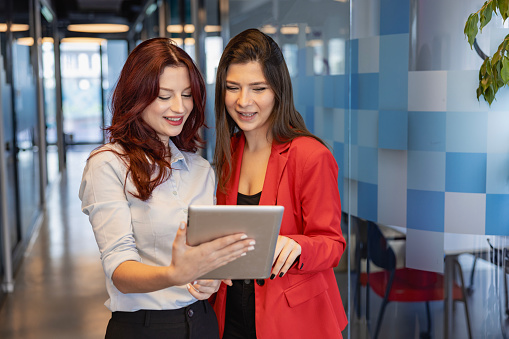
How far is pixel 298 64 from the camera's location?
3.48 metres

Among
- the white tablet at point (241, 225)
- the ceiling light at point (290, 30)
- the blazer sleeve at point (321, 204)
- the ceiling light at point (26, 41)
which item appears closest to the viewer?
the white tablet at point (241, 225)

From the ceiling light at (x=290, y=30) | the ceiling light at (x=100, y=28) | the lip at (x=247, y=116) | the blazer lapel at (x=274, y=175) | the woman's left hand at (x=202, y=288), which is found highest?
the ceiling light at (x=100, y=28)

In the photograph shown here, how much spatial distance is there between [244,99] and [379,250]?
150 centimetres

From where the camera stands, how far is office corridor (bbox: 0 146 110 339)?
423 centimetres

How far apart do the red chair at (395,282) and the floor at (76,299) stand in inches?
1.4

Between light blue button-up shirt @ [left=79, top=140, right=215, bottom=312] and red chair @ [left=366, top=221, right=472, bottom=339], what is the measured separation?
1.55 meters

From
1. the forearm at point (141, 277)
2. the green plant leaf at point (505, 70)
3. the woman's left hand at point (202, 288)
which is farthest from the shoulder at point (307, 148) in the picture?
the green plant leaf at point (505, 70)

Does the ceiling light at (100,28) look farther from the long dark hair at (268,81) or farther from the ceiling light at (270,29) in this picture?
the long dark hair at (268,81)

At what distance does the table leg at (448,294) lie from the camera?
112 inches

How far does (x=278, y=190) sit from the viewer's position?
76.8 inches

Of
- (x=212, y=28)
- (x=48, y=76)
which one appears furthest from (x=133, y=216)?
(x=48, y=76)

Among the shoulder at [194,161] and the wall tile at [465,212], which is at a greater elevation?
the shoulder at [194,161]

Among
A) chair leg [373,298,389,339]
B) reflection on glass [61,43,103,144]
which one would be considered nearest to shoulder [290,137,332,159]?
chair leg [373,298,389,339]

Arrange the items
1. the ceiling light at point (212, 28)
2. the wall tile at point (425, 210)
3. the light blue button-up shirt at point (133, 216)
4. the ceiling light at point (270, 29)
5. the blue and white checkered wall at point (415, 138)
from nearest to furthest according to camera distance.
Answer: the light blue button-up shirt at point (133, 216), the blue and white checkered wall at point (415, 138), the wall tile at point (425, 210), the ceiling light at point (270, 29), the ceiling light at point (212, 28)
